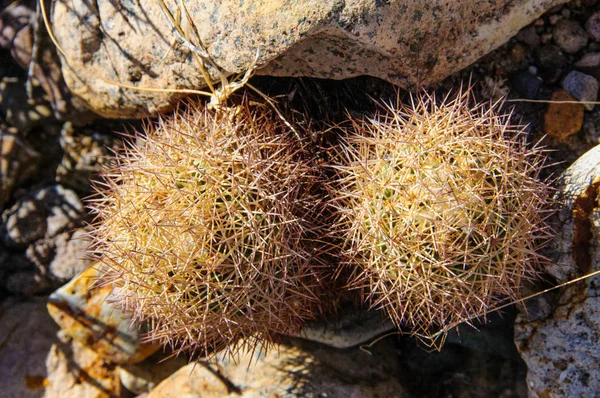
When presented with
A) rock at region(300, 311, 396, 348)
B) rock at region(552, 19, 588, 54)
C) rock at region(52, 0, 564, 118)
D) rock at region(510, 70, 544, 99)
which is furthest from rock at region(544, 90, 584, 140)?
rock at region(300, 311, 396, 348)

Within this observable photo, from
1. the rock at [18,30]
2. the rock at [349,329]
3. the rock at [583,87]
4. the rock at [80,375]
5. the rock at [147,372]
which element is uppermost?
the rock at [18,30]

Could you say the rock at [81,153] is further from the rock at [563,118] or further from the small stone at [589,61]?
the small stone at [589,61]

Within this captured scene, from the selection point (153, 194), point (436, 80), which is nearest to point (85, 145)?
point (153, 194)

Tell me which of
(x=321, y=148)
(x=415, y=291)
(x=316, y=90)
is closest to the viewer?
(x=415, y=291)

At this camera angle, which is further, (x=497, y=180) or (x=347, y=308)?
(x=347, y=308)

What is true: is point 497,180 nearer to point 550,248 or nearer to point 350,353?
point 550,248

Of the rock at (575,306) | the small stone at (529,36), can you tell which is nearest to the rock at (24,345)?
the rock at (575,306)
